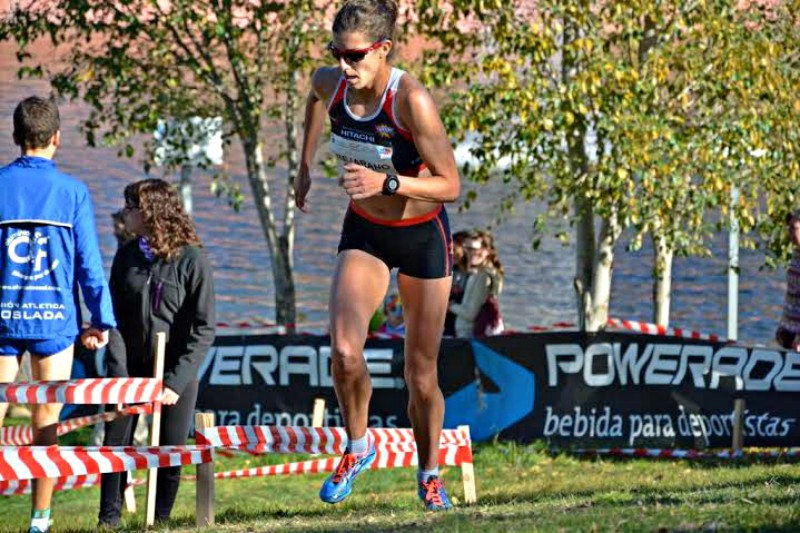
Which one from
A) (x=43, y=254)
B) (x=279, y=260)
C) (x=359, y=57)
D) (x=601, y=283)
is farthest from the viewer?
(x=279, y=260)

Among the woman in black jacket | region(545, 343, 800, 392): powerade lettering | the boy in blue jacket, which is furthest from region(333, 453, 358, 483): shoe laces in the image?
region(545, 343, 800, 392): powerade lettering

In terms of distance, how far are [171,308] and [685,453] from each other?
533 cm

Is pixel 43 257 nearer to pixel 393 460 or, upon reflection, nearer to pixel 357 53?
pixel 357 53

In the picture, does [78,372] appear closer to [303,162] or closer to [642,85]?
[642,85]

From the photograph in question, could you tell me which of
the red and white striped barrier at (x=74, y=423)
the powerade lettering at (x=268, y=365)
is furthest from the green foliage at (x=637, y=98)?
the red and white striped barrier at (x=74, y=423)

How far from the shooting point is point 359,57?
22.0 feet

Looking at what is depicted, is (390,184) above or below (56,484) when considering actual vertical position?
above

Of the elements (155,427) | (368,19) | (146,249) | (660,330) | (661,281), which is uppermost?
(368,19)

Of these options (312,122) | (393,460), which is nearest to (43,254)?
(312,122)

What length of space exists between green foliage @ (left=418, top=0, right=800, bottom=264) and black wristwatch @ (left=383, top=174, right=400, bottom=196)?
632 cm

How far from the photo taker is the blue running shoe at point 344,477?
7.12 metres

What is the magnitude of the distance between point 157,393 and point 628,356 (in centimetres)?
591

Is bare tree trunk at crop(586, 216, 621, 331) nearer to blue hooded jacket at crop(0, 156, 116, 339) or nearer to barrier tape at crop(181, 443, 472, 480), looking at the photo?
barrier tape at crop(181, 443, 472, 480)

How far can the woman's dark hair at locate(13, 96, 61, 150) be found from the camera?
737cm
